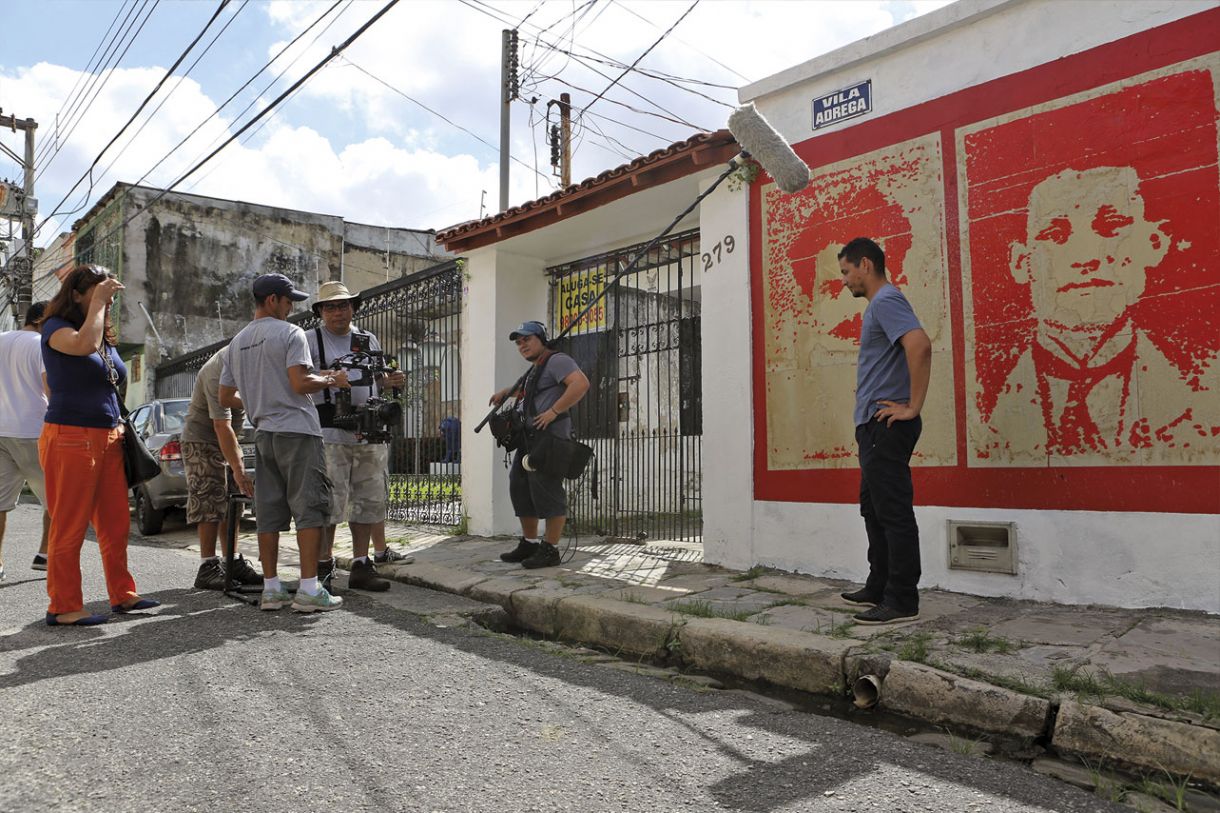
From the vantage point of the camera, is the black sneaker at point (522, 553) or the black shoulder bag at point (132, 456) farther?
the black sneaker at point (522, 553)

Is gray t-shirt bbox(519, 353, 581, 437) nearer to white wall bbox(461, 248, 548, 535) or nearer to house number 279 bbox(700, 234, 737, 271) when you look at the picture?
house number 279 bbox(700, 234, 737, 271)

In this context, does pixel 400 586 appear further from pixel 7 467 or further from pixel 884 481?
pixel 884 481

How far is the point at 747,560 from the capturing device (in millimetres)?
5609

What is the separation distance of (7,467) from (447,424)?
424 cm

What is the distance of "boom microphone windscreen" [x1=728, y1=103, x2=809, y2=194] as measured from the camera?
16.1 feet

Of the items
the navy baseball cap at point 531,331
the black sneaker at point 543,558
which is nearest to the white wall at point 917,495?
the black sneaker at point 543,558

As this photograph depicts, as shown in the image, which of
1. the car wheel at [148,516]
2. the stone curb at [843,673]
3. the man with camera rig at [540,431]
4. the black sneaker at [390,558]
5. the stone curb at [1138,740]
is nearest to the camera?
the stone curb at [1138,740]

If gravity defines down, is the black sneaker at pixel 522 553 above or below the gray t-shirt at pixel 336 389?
below

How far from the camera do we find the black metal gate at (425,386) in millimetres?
8773

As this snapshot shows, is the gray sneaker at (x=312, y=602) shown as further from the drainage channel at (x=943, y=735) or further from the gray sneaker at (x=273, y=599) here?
the drainage channel at (x=943, y=735)

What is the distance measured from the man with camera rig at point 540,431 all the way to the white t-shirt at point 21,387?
10.5 feet

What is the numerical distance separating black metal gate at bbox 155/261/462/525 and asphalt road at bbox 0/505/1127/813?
505cm

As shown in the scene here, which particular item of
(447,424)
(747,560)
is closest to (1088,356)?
(747,560)

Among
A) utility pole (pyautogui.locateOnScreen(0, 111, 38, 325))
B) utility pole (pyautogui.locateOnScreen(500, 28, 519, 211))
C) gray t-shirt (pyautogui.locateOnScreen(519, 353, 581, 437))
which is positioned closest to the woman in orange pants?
gray t-shirt (pyautogui.locateOnScreen(519, 353, 581, 437))
